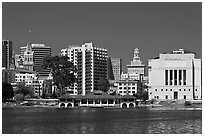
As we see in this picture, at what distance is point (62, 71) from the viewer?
120 m

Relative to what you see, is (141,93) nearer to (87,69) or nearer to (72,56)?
(87,69)

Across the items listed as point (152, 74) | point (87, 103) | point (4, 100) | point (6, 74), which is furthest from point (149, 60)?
point (6, 74)

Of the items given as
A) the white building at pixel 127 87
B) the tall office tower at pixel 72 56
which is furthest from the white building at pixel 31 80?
the white building at pixel 127 87

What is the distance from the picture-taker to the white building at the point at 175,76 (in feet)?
449

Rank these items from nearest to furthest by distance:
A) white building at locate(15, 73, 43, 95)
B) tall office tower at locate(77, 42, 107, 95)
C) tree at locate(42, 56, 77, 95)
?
tree at locate(42, 56, 77, 95), tall office tower at locate(77, 42, 107, 95), white building at locate(15, 73, 43, 95)

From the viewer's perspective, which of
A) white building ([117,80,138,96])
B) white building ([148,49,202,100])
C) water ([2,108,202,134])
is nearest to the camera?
water ([2,108,202,134])

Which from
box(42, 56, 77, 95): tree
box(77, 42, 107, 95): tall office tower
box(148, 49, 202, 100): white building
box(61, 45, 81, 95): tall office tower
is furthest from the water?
box(61, 45, 81, 95): tall office tower

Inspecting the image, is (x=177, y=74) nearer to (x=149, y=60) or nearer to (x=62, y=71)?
(x=149, y=60)

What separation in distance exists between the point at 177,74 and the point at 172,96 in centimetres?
540

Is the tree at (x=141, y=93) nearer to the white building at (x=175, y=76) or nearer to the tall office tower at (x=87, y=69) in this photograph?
the white building at (x=175, y=76)

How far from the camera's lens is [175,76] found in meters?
139

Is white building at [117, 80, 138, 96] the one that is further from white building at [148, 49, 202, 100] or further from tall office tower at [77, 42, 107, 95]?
white building at [148, 49, 202, 100]

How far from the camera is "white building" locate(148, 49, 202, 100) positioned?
5394 inches

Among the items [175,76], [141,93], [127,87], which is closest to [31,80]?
[127,87]
